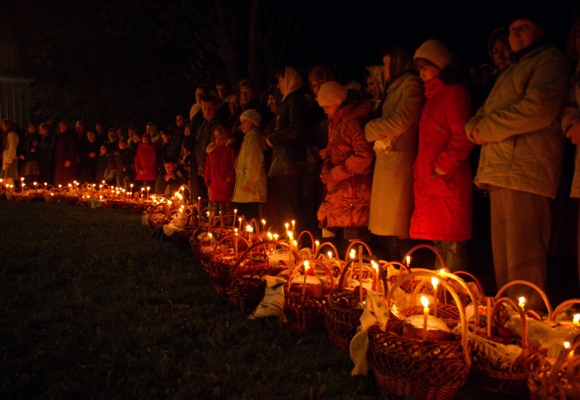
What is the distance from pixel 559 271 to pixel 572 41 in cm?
183

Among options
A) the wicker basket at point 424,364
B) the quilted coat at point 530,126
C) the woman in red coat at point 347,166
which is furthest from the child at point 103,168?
the wicker basket at point 424,364

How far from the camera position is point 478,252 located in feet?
15.9

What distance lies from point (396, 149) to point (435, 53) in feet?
2.80

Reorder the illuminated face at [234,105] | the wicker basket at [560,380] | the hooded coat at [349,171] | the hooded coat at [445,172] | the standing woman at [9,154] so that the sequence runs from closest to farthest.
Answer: the wicker basket at [560,380] → the hooded coat at [445,172] → the hooded coat at [349,171] → the illuminated face at [234,105] → the standing woman at [9,154]

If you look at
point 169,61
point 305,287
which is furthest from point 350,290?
point 169,61

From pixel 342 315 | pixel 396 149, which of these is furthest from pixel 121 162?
pixel 342 315

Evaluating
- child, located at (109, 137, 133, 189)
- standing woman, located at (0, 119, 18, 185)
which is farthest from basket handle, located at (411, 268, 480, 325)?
standing woman, located at (0, 119, 18, 185)

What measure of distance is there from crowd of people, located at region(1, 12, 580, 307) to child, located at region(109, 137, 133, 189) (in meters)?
6.35

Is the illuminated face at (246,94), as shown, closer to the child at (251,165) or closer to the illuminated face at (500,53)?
the child at (251,165)

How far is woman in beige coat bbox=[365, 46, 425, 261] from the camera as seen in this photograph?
14.4ft

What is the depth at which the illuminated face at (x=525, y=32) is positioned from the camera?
3.52 metres

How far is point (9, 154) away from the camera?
13625 mm

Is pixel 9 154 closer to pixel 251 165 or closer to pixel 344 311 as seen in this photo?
pixel 251 165

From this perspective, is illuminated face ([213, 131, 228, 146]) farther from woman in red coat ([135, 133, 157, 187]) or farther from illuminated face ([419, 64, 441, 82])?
woman in red coat ([135, 133, 157, 187])
